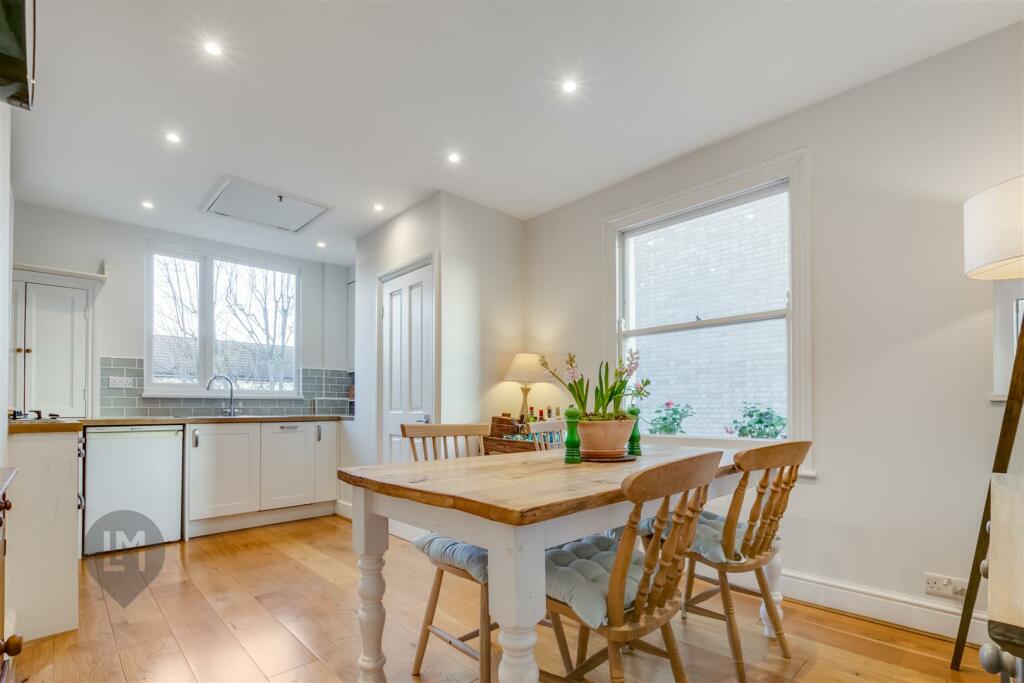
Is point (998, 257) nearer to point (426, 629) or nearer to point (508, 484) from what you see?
point (508, 484)

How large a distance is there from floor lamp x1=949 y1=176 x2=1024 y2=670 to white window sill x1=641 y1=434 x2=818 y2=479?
69 cm

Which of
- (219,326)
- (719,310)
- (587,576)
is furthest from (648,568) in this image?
(219,326)

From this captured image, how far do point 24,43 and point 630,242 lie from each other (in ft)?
10.4

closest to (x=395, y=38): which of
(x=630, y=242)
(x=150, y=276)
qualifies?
(x=630, y=242)

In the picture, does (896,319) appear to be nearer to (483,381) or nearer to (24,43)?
(483,381)

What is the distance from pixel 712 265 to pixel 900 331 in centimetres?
105

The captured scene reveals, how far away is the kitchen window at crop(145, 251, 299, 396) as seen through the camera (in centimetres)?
439

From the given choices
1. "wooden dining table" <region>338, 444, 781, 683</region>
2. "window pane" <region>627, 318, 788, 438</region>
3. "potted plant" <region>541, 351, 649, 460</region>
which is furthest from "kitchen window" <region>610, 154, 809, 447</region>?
"potted plant" <region>541, 351, 649, 460</region>

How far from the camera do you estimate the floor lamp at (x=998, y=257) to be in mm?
1723

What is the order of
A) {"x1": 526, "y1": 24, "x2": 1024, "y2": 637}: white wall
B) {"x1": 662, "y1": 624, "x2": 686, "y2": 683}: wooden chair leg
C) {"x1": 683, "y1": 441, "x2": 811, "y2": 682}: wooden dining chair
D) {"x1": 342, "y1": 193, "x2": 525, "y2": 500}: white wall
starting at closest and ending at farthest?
{"x1": 662, "y1": 624, "x2": 686, "y2": 683}: wooden chair leg
{"x1": 683, "y1": 441, "x2": 811, "y2": 682}: wooden dining chair
{"x1": 526, "y1": 24, "x2": 1024, "y2": 637}: white wall
{"x1": 342, "y1": 193, "x2": 525, "y2": 500}: white wall

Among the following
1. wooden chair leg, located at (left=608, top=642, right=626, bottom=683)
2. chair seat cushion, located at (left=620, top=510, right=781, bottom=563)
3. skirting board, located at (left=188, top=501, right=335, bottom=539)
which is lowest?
skirting board, located at (left=188, top=501, right=335, bottom=539)

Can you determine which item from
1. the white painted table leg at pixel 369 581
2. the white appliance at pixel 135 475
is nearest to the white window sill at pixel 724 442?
the white painted table leg at pixel 369 581

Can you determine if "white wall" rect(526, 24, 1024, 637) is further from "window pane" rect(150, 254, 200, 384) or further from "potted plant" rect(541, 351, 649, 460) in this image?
"window pane" rect(150, 254, 200, 384)

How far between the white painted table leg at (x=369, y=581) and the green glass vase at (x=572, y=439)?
0.68m
